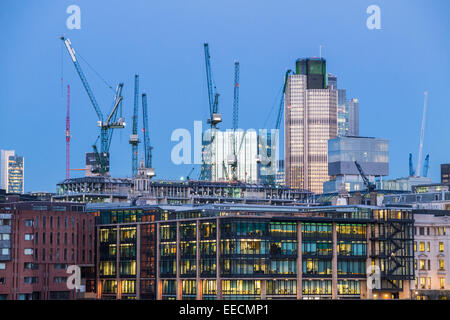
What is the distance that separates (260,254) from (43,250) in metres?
37.2

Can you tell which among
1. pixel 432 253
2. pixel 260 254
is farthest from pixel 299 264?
pixel 432 253

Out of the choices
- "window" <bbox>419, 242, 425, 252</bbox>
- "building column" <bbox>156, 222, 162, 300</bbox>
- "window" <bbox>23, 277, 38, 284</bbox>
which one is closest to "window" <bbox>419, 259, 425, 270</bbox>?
"window" <bbox>419, 242, 425, 252</bbox>

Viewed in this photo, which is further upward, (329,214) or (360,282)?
(329,214)

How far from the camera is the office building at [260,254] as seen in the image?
161 meters

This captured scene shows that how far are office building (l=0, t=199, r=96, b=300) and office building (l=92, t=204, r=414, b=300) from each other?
8800 millimetres

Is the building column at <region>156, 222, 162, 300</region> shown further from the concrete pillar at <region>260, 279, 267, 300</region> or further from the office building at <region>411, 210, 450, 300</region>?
the office building at <region>411, 210, 450, 300</region>

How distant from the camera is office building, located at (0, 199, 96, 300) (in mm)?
157625

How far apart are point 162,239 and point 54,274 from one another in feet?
69.2

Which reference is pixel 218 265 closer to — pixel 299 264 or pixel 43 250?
pixel 299 264

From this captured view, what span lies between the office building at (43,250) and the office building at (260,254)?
28.9 ft

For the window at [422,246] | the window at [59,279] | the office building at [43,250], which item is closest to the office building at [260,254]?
the window at [422,246]
